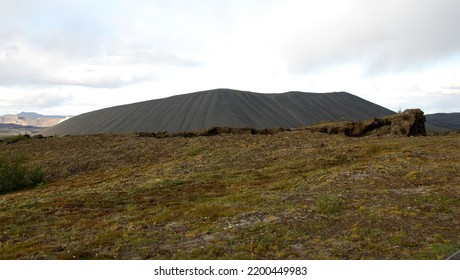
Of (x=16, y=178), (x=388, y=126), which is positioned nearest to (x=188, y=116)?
(x=388, y=126)

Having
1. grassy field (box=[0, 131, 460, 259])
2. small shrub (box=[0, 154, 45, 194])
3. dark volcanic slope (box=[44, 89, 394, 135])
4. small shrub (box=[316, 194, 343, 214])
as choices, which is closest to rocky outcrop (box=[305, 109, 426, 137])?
grassy field (box=[0, 131, 460, 259])

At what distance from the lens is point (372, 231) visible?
18.9m

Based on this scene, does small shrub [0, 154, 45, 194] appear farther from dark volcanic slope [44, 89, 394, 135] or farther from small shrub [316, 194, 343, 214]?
dark volcanic slope [44, 89, 394, 135]

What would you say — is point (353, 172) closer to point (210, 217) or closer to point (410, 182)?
point (410, 182)

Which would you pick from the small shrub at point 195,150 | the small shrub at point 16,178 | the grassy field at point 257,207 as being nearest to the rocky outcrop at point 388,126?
the grassy field at point 257,207

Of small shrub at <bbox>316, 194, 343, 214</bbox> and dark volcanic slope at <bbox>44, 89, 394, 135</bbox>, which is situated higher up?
dark volcanic slope at <bbox>44, 89, 394, 135</bbox>

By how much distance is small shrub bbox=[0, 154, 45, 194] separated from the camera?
4534 cm

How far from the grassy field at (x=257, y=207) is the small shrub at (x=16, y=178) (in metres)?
2.14

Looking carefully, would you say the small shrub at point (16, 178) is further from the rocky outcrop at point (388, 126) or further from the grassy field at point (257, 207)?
the rocky outcrop at point (388, 126)

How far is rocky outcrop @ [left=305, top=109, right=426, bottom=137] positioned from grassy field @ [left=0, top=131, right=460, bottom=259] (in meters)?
14.3

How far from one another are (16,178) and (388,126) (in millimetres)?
58419

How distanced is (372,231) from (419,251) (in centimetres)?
295

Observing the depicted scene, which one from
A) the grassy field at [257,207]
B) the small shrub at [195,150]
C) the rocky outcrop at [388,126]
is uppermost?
the rocky outcrop at [388,126]

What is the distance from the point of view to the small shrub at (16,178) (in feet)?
149
